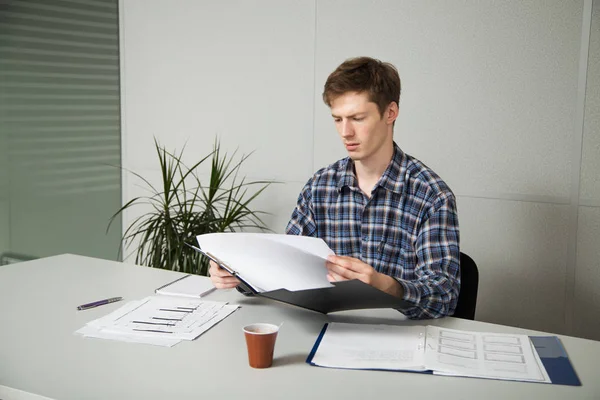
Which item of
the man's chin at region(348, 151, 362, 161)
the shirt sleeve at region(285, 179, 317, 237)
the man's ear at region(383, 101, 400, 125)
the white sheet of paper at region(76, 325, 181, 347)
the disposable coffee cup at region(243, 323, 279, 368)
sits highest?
the man's ear at region(383, 101, 400, 125)

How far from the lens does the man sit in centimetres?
191

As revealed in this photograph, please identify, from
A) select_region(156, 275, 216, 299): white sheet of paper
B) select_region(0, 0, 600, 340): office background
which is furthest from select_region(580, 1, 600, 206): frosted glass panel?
select_region(156, 275, 216, 299): white sheet of paper

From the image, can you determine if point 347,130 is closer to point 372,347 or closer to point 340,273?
point 340,273

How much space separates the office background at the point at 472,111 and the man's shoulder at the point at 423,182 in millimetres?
928

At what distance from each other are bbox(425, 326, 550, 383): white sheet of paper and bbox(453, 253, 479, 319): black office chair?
37cm

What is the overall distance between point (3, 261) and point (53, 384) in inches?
103

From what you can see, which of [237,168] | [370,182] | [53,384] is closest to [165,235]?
[237,168]

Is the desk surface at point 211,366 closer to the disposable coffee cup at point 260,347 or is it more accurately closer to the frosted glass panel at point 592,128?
the disposable coffee cup at point 260,347

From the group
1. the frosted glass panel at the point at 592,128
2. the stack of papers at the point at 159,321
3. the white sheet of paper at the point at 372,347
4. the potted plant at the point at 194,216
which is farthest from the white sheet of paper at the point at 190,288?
the frosted glass panel at the point at 592,128

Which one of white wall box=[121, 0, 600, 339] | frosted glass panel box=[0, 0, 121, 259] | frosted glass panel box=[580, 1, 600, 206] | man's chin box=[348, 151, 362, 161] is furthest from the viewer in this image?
frosted glass panel box=[0, 0, 121, 259]

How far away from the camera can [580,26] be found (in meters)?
2.62

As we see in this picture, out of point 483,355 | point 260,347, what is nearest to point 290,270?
point 260,347

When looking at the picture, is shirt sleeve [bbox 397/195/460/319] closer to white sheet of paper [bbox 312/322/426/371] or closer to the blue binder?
white sheet of paper [bbox 312/322/426/371]

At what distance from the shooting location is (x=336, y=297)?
151cm
